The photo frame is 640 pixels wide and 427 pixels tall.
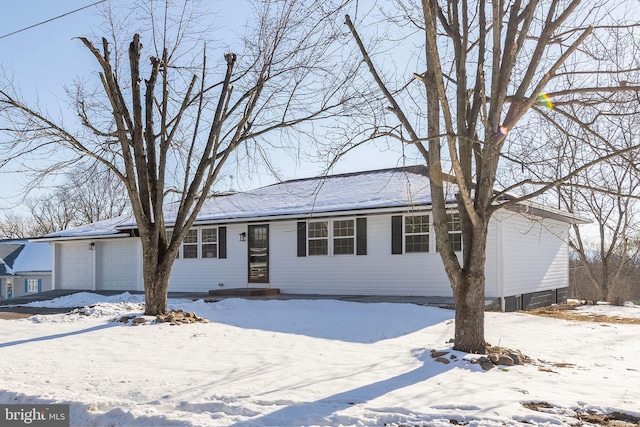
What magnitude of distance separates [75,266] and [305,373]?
19279 millimetres

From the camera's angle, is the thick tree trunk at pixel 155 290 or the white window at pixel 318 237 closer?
the thick tree trunk at pixel 155 290

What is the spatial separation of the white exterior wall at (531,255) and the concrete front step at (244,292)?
6.79 metres

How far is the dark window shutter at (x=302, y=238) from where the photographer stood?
54.6 ft

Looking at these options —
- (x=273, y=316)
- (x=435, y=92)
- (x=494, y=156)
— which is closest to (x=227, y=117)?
(x=273, y=316)

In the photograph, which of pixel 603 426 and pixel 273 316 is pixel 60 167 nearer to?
pixel 273 316

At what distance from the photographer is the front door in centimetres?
1748

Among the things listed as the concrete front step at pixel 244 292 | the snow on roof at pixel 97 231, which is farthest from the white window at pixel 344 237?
the snow on roof at pixel 97 231

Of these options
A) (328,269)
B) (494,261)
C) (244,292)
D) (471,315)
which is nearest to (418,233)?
(494,261)

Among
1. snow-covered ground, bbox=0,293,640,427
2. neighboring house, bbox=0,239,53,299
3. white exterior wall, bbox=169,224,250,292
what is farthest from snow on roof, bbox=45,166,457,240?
neighboring house, bbox=0,239,53,299

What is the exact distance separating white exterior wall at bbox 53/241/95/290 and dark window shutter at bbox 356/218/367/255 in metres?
11.8

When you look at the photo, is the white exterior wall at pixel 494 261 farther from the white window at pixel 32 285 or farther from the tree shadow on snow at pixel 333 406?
the white window at pixel 32 285

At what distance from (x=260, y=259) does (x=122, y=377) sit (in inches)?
460

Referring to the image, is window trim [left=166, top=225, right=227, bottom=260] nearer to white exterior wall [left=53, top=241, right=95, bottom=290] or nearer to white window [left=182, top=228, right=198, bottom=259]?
white window [left=182, top=228, right=198, bottom=259]

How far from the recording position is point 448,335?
30.7 feet
